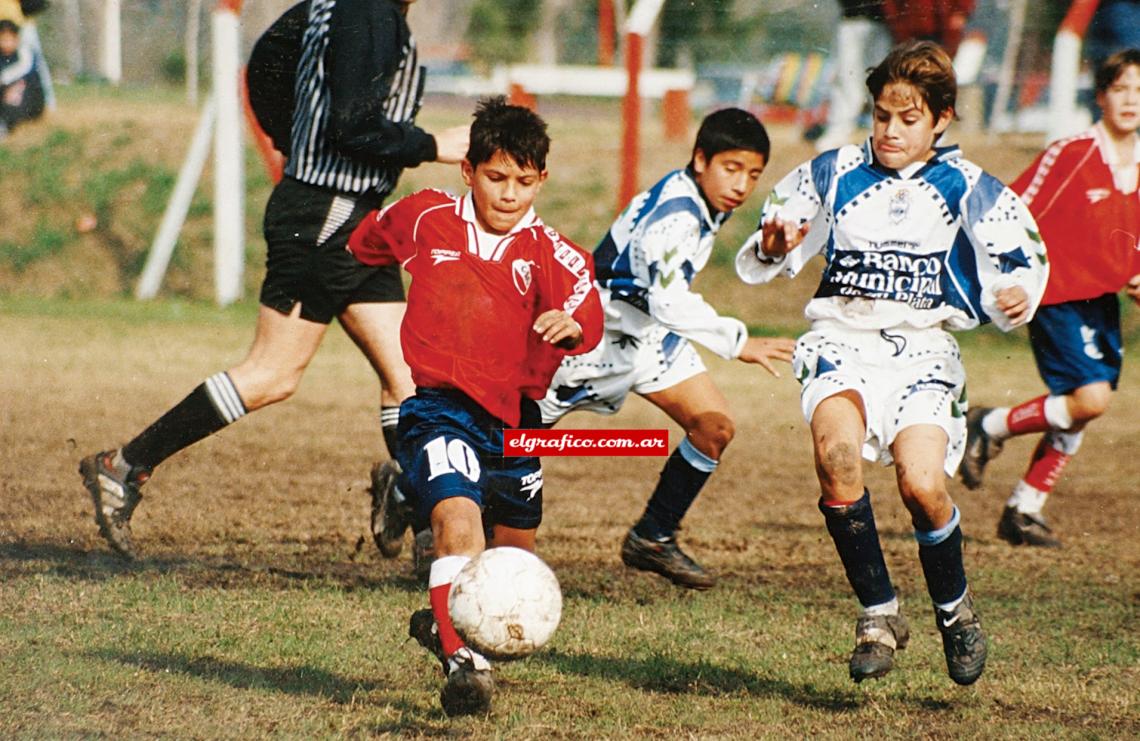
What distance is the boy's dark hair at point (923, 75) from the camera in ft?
13.9

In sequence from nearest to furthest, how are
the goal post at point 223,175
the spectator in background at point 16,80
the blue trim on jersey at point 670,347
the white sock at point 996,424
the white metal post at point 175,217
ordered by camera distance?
the blue trim on jersey at point 670,347, the white sock at point 996,424, the spectator in background at point 16,80, the goal post at point 223,175, the white metal post at point 175,217

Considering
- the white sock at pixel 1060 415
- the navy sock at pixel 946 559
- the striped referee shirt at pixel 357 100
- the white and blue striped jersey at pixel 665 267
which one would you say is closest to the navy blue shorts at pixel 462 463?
the white and blue striped jersey at pixel 665 267

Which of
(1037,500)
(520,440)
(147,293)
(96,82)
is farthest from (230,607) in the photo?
(147,293)

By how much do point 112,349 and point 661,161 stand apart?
5419 millimetres

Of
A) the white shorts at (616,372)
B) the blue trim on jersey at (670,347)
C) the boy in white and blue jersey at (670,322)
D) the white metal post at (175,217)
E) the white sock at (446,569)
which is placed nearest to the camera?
the white sock at (446,569)

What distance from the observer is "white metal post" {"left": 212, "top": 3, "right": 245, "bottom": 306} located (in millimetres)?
11414

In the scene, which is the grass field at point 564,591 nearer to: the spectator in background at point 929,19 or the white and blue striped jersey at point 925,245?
the white and blue striped jersey at point 925,245

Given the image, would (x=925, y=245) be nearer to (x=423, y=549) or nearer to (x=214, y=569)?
(x=423, y=549)

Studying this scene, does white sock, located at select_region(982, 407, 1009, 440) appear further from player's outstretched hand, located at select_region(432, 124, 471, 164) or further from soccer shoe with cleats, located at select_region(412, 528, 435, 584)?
player's outstretched hand, located at select_region(432, 124, 471, 164)

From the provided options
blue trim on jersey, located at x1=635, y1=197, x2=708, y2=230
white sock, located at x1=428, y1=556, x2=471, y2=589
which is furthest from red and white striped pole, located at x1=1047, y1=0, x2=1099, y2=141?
white sock, located at x1=428, y1=556, x2=471, y2=589

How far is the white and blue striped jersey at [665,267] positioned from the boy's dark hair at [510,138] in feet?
3.05

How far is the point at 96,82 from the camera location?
29.1 ft

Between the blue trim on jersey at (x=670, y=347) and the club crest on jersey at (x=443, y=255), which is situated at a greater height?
the club crest on jersey at (x=443, y=255)

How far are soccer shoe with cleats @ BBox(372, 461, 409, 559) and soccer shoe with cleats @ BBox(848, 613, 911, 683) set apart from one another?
1.81m
